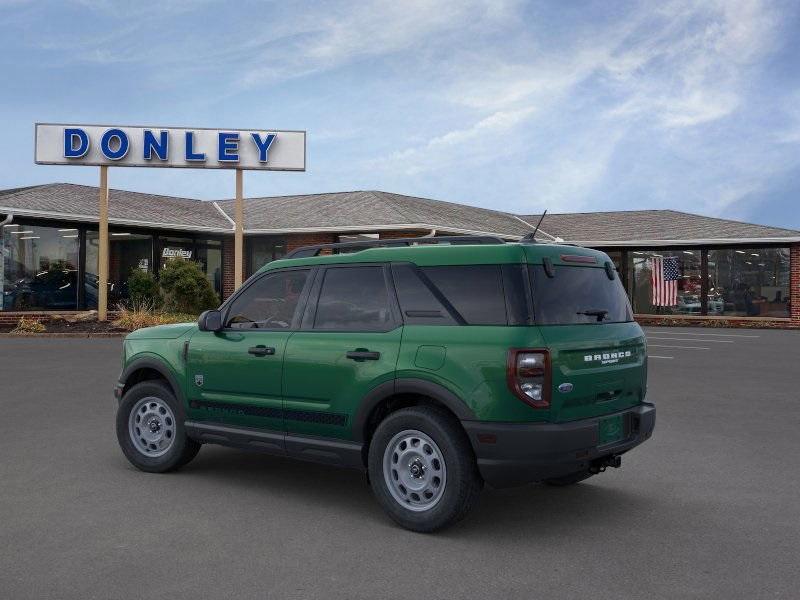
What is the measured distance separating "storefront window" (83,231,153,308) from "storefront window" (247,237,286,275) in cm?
389

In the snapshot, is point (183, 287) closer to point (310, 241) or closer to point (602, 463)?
point (310, 241)

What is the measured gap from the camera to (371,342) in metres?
5.51

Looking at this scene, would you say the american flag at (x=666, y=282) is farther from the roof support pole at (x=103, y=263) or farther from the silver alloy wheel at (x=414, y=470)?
the silver alloy wheel at (x=414, y=470)

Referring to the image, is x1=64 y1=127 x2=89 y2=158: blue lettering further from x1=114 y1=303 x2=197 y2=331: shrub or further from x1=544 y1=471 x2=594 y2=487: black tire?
x1=544 y1=471 x2=594 y2=487: black tire

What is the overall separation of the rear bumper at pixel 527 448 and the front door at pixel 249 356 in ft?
5.70

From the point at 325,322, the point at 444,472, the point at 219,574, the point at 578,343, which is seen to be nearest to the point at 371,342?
the point at 325,322

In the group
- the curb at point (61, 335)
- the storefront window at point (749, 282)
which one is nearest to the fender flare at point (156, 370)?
the curb at point (61, 335)

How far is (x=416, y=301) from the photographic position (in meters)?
5.46

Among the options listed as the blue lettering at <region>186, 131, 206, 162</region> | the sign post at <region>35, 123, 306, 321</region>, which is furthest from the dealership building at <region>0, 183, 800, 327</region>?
the blue lettering at <region>186, 131, 206, 162</region>

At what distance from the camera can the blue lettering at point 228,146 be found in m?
25.6

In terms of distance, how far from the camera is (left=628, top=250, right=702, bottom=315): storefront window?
3189 cm

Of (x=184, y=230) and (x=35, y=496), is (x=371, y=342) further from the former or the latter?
(x=184, y=230)

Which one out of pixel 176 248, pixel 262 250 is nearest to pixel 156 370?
pixel 176 248

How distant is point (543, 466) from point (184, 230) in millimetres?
25995
